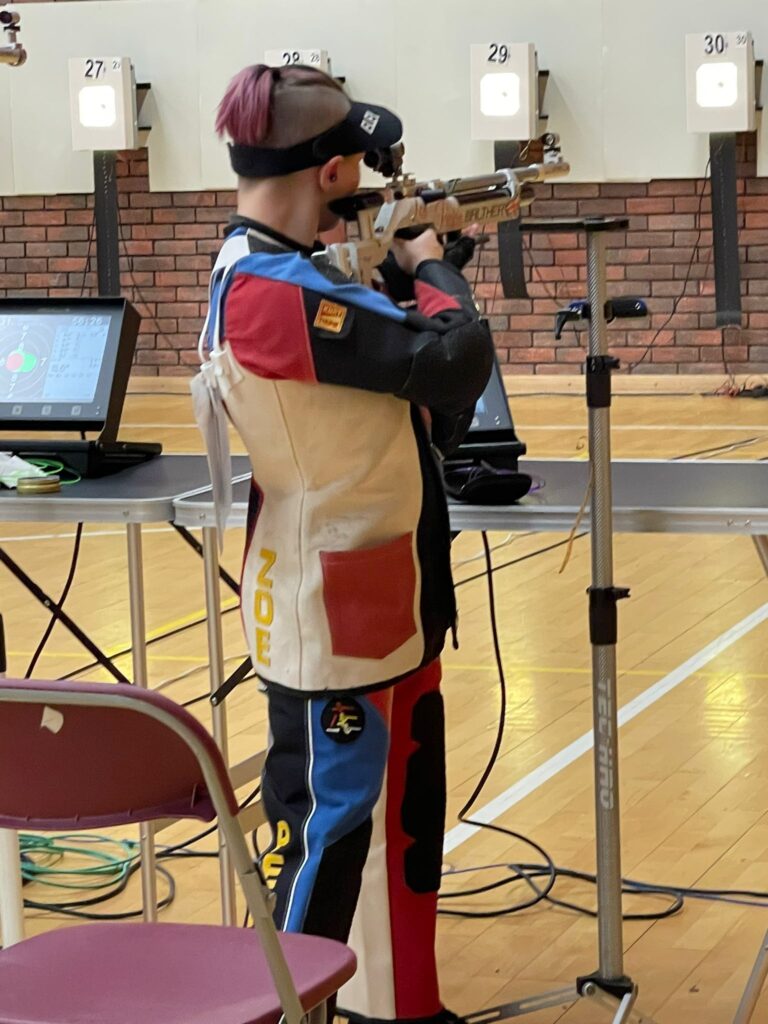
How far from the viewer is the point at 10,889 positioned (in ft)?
7.32

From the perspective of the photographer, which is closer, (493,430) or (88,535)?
(493,430)

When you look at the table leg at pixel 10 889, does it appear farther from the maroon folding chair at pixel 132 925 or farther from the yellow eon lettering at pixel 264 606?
the maroon folding chair at pixel 132 925

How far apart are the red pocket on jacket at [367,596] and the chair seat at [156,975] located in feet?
1.35

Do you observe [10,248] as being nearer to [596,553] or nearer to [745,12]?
[745,12]

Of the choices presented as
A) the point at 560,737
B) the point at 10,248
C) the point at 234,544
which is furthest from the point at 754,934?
the point at 10,248

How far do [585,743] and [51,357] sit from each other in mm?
1473

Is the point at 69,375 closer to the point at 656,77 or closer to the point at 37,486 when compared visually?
the point at 37,486

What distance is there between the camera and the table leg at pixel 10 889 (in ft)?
7.25

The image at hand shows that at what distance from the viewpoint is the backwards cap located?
1.78 meters

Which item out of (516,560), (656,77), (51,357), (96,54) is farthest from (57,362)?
(96,54)

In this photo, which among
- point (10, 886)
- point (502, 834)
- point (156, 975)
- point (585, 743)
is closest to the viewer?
point (156, 975)

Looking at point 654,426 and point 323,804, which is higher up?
point 323,804

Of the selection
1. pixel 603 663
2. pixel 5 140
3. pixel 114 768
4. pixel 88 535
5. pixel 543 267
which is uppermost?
pixel 5 140

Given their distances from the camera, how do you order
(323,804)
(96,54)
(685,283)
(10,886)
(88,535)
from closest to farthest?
(323,804) → (10,886) → (88,535) → (685,283) → (96,54)
